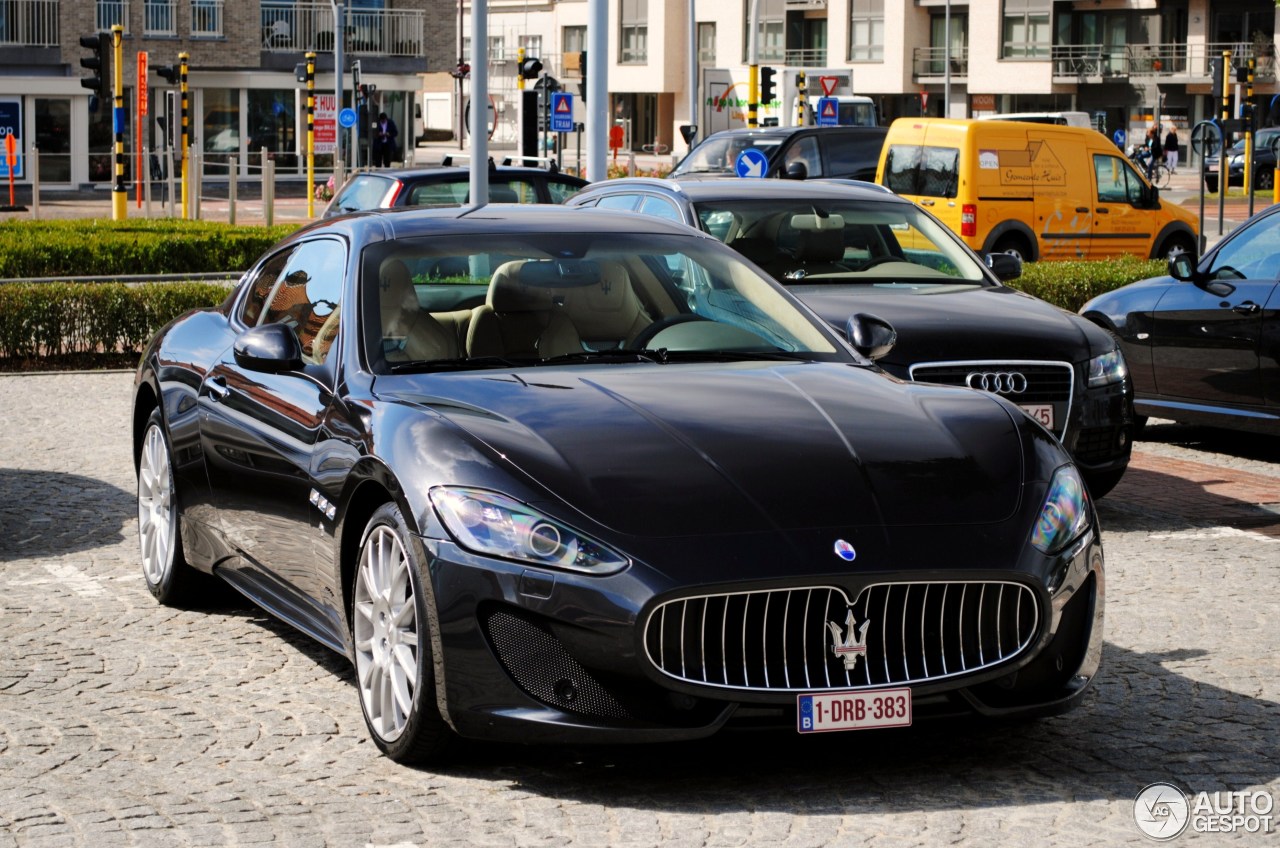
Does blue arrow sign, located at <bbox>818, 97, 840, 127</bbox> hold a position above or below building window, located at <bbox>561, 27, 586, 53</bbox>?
below

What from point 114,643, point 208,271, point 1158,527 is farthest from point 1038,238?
point 114,643

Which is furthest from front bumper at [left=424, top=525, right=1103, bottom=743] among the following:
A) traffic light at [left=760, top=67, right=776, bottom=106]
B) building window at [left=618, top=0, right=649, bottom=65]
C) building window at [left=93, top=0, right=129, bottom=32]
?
building window at [left=618, top=0, right=649, bottom=65]

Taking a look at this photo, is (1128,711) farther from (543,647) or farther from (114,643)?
(114,643)

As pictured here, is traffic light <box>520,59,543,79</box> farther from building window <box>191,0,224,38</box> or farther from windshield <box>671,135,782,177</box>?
building window <box>191,0,224,38</box>

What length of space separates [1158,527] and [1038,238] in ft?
49.1

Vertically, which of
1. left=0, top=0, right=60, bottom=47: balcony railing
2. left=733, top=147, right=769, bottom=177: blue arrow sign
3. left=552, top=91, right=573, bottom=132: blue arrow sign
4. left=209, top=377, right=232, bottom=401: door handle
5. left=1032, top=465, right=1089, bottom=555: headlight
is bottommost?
left=1032, top=465, right=1089, bottom=555: headlight

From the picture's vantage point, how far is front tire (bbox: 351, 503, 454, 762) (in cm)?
500

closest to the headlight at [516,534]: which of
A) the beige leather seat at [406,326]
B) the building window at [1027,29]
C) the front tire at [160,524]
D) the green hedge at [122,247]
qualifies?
the beige leather seat at [406,326]

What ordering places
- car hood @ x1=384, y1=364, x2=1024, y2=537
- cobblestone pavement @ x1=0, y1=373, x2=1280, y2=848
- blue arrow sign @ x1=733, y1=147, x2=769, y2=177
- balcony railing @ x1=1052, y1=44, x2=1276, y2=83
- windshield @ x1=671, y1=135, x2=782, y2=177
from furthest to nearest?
1. balcony railing @ x1=1052, y1=44, x2=1276, y2=83
2. windshield @ x1=671, y1=135, x2=782, y2=177
3. blue arrow sign @ x1=733, y1=147, x2=769, y2=177
4. car hood @ x1=384, y1=364, x2=1024, y2=537
5. cobblestone pavement @ x1=0, y1=373, x2=1280, y2=848

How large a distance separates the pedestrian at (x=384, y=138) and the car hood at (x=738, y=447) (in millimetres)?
48723

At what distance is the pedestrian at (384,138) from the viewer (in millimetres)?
53594

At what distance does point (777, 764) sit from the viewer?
5.22 meters

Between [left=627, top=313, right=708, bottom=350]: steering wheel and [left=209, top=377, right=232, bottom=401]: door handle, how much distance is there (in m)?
1.44

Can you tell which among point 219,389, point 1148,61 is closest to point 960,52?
point 1148,61
